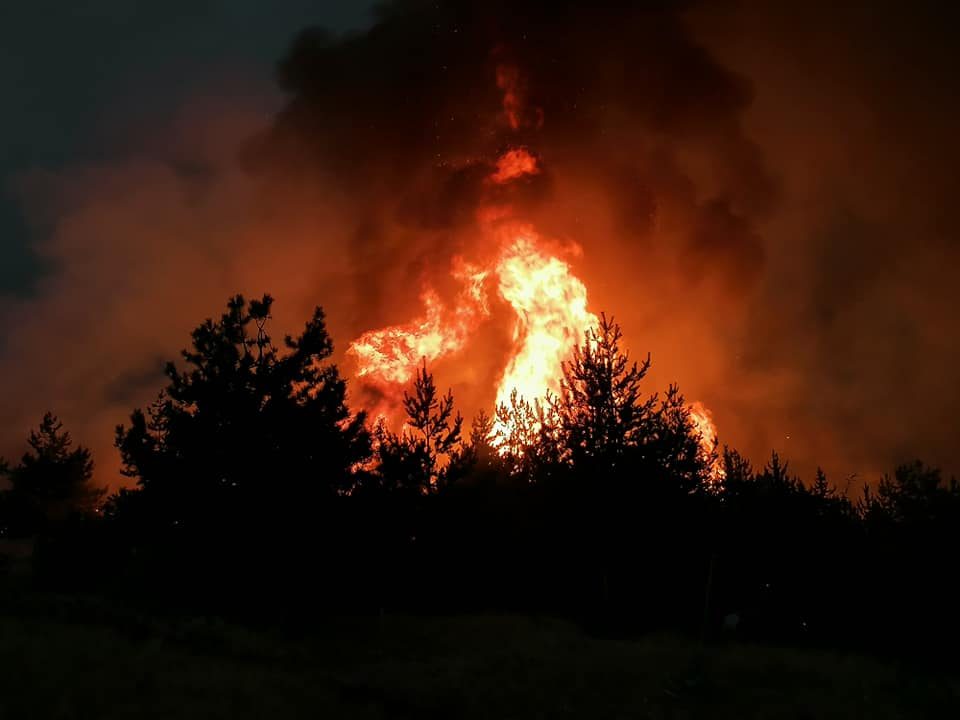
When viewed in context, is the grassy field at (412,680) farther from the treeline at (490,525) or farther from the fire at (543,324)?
the fire at (543,324)

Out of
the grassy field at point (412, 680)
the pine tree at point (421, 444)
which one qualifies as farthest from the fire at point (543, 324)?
the grassy field at point (412, 680)

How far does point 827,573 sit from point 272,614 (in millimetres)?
21047

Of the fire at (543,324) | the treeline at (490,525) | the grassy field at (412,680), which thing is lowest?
the grassy field at (412,680)

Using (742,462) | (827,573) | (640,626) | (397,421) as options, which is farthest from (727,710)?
(742,462)

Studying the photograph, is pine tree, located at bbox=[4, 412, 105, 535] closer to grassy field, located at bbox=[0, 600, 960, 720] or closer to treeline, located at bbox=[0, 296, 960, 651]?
treeline, located at bbox=[0, 296, 960, 651]

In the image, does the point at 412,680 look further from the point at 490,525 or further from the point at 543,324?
the point at 543,324

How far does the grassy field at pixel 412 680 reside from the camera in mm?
10266

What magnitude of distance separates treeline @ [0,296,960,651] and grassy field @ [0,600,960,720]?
6.01 m

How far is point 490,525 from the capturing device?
2823cm

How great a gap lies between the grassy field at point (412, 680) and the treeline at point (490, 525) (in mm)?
6007

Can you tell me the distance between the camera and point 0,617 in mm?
14047

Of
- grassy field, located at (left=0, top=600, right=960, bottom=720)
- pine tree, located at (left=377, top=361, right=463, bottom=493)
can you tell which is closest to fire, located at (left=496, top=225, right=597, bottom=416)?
pine tree, located at (left=377, top=361, right=463, bottom=493)

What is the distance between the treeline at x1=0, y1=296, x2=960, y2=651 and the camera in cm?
2394

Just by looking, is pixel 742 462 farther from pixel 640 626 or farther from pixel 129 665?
pixel 129 665
